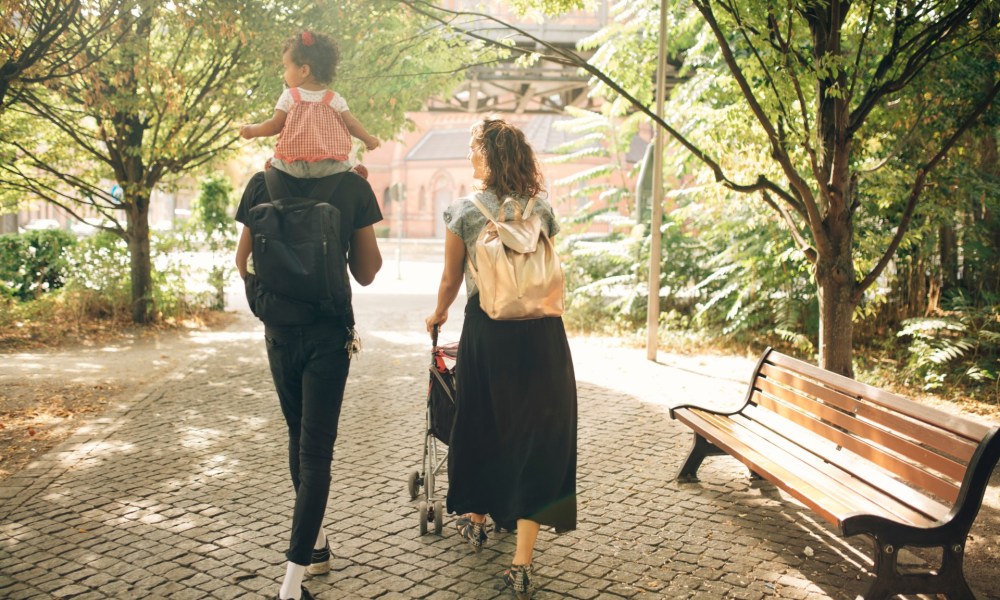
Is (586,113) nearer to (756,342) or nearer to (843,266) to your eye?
(756,342)

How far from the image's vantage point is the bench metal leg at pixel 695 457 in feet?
17.9

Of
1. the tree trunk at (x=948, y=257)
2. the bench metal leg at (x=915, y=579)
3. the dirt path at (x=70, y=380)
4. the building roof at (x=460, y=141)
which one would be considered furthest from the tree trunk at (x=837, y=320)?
the building roof at (x=460, y=141)

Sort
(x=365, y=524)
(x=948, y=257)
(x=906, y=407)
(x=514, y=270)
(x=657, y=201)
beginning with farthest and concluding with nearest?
(x=657, y=201), (x=948, y=257), (x=365, y=524), (x=906, y=407), (x=514, y=270)

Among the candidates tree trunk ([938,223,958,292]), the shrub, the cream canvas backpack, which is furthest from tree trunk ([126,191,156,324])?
tree trunk ([938,223,958,292])

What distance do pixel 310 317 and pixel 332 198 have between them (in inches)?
19.8

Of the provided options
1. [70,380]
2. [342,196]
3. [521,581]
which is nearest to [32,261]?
[70,380]

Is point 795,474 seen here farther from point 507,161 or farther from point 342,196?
point 342,196

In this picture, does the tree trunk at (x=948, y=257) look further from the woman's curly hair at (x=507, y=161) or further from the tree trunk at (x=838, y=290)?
the woman's curly hair at (x=507, y=161)

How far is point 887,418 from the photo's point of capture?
4.14 meters

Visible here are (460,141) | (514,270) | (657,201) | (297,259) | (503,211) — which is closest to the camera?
(297,259)

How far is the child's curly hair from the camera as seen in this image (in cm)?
355

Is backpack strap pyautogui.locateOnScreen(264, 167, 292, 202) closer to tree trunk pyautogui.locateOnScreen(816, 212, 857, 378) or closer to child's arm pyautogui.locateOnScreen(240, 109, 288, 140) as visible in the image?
child's arm pyautogui.locateOnScreen(240, 109, 288, 140)

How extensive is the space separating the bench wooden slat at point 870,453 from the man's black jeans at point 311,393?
2520 mm

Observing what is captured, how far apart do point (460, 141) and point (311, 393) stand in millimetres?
55082
